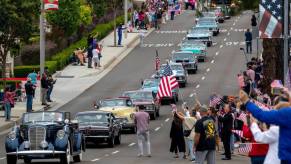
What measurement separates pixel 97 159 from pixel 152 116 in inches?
619

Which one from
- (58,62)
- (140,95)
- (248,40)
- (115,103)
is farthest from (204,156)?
(248,40)

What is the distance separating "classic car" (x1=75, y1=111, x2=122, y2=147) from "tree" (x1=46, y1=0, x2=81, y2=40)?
38.4 metres

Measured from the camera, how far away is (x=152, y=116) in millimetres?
46812

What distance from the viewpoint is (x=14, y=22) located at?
47.2 meters

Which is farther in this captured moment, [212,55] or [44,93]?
[212,55]

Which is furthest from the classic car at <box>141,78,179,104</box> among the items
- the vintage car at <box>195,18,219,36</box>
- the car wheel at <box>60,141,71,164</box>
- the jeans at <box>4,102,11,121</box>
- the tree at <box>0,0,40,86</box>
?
the vintage car at <box>195,18,219,36</box>

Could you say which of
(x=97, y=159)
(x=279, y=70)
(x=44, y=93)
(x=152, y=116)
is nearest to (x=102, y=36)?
(x=44, y=93)

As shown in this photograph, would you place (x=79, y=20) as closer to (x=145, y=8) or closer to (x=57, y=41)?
(x=57, y=41)

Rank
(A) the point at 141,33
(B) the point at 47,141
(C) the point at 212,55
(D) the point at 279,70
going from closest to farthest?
(B) the point at 47,141, (D) the point at 279,70, (C) the point at 212,55, (A) the point at 141,33

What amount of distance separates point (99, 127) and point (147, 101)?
1057 centimetres

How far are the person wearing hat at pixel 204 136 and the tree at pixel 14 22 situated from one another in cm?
2730

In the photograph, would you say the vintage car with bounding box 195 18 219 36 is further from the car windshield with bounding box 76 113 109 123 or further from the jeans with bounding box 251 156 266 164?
the jeans with bounding box 251 156 266 164

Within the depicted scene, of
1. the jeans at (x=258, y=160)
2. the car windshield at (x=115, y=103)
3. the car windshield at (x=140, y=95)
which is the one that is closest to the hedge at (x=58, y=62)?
the car windshield at (x=140, y=95)

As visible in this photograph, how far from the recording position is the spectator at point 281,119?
1266 centimetres
